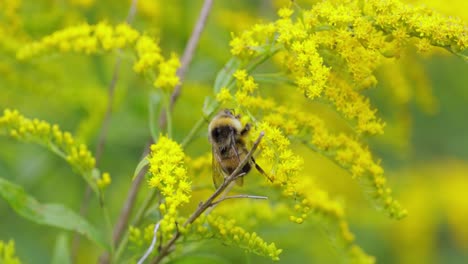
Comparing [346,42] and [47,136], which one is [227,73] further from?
[47,136]

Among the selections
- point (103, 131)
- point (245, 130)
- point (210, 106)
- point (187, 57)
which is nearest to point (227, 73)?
point (210, 106)

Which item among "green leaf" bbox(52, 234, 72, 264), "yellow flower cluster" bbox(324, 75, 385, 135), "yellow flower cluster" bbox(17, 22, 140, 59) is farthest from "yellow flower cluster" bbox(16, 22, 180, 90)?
"green leaf" bbox(52, 234, 72, 264)

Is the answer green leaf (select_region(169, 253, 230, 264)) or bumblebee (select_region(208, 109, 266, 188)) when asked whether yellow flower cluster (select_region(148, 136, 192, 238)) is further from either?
green leaf (select_region(169, 253, 230, 264))

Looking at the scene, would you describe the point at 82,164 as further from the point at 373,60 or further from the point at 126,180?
the point at 126,180

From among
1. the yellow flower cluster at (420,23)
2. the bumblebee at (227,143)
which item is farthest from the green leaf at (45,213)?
the yellow flower cluster at (420,23)

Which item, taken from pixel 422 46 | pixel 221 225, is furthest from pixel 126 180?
pixel 422 46

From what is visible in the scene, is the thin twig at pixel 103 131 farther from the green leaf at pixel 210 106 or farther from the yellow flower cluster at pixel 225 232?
the yellow flower cluster at pixel 225 232
